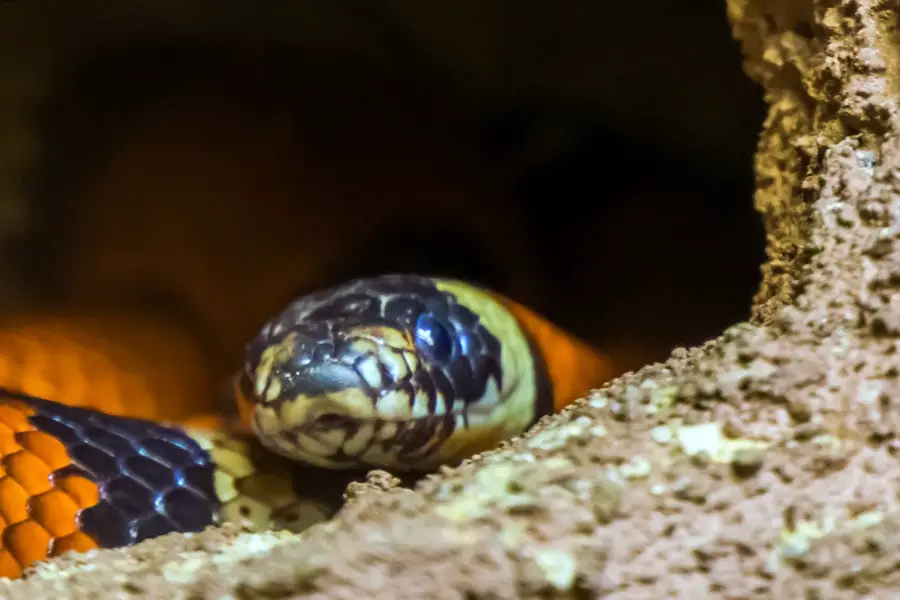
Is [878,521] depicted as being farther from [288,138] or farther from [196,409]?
[288,138]

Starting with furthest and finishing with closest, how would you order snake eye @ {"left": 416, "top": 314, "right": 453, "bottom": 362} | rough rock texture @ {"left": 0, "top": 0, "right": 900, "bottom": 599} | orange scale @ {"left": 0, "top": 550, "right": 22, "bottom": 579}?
snake eye @ {"left": 416, "top": 314, "right": 453, "bottom": 362}, orange scale @ {"left": 0, "top": 550, "right": 22, "bottom": 579}, rough rock texture @ {"left": 0, "top": 0, "right": 900, "bottom": 599}

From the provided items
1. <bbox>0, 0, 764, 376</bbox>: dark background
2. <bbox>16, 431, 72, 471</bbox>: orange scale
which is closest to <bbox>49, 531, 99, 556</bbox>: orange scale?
<bbox>16, 431, 72, 471</bbox>: orange scale

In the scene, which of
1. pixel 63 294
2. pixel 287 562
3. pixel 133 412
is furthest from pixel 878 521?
pixel 63 294

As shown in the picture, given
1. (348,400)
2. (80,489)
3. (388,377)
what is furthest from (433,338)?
(80,489)

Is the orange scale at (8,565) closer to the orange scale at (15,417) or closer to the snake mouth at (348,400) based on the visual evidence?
Result: the orange scale at (15,417)

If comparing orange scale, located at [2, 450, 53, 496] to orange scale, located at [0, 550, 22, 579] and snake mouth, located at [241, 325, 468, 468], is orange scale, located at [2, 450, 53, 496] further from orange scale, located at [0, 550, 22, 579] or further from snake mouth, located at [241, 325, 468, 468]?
snake mouth, located at [241, 325, 468, 468]

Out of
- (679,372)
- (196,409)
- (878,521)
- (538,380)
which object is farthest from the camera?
(196,409)

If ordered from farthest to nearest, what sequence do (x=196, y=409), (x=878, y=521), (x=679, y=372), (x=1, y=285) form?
(x=1, y=285), (x=196, y=409), (x=679, y=372), (x=878, y=521)

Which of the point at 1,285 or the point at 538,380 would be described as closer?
the point at 538,380
